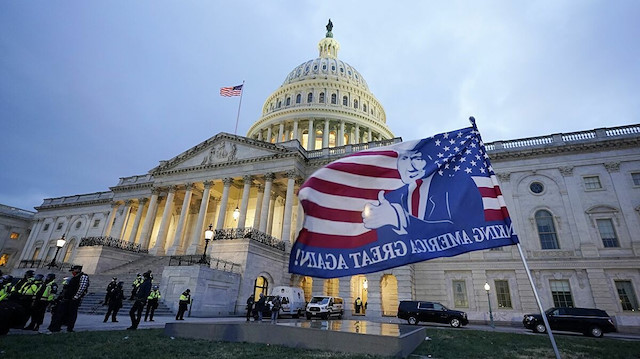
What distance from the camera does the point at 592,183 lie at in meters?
28.2

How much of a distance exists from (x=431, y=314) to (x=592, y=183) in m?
19.6

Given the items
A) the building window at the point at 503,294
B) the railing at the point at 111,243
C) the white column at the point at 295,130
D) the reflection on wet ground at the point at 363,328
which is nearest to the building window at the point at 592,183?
the building window at the point at 503,294

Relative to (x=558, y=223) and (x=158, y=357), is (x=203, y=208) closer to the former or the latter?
(x=158, y=357)

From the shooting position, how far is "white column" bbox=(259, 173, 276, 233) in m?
32.0

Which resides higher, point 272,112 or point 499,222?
point 272,112

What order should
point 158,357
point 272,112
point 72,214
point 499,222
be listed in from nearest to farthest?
point 499,222
point 158,357
point 72,214
point 272,112

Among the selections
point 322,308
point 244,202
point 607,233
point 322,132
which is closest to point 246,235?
point 244,202

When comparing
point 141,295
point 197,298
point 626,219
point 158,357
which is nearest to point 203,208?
point 197,298

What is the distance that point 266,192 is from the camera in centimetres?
3306

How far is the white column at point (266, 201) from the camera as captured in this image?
3200 centimetres

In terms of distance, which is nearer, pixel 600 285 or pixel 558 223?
pixel 600 285

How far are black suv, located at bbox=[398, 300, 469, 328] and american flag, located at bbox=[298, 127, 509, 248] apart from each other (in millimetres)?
18105

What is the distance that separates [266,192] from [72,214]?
136ft

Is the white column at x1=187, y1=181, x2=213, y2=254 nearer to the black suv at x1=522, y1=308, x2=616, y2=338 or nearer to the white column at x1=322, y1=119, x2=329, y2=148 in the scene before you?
the white column at x1=322, y1=119, x2=329, y2=148
